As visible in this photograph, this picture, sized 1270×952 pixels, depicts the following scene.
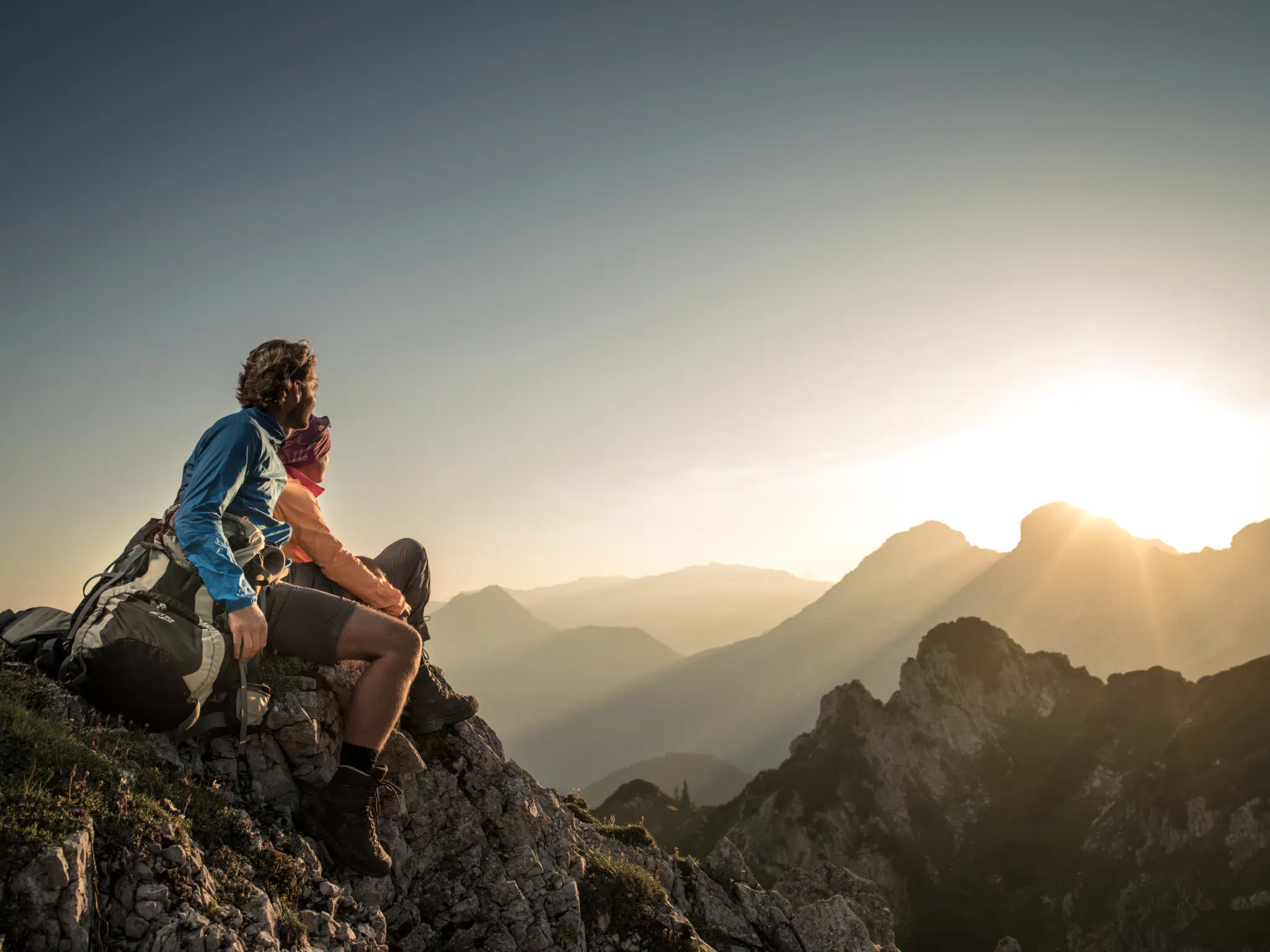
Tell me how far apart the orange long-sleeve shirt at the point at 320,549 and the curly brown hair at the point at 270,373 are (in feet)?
3.83

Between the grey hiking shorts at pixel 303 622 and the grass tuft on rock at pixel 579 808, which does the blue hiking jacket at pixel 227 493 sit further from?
the grass tuft on rock at pixel 579 808

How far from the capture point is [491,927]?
7.93 meters

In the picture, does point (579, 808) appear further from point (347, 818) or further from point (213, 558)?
point (213, 558)

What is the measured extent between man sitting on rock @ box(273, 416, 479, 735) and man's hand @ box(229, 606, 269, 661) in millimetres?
1131

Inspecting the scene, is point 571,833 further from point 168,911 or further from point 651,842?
point 168,911

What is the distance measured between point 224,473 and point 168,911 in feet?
10.5

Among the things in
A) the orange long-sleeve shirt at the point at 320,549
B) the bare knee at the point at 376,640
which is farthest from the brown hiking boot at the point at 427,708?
the bare knee at the point at 376,640

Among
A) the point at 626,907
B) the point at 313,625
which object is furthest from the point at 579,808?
the point at 313,625

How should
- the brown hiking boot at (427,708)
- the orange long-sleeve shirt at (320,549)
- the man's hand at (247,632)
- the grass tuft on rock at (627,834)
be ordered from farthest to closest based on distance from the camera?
the grass tuft on rock at (627,834) < the brown hiking boot at (427,708) < the orange long-sleeve shirt at (320,549) < the man's hand at (247,632)

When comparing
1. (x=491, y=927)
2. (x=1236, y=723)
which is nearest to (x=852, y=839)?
(x=1236, y=723)

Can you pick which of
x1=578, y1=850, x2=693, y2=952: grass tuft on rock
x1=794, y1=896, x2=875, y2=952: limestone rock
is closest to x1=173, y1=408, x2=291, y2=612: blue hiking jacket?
x1=578, y1=850, x2=693, y2=952: grass tuft on rock

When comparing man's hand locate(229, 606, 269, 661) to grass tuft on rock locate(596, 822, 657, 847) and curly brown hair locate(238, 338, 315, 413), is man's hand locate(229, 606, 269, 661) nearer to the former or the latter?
curly brown hair locate(238, 338, 315, 413)

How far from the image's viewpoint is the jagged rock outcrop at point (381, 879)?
4.38 meters

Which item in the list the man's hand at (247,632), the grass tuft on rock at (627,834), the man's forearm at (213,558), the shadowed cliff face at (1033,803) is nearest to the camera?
the man's forearm at (213,558)
